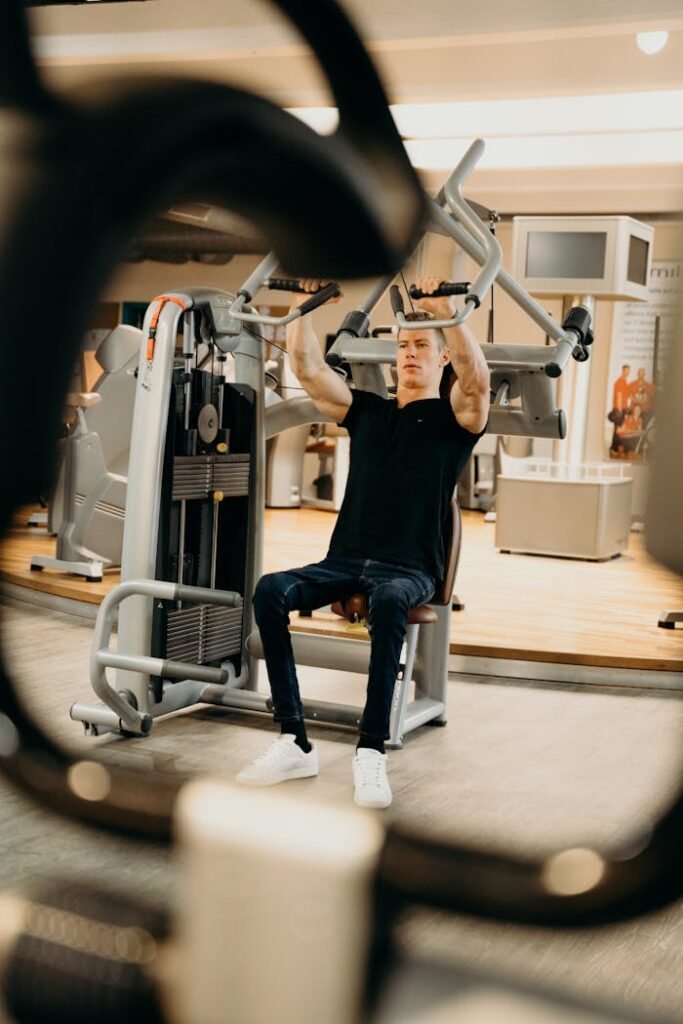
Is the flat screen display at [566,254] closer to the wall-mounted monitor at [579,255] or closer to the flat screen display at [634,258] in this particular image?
the wall-mounted monitor at [579,255]

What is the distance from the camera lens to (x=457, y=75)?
16.7ft

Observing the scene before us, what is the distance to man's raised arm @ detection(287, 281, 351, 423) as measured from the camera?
2.72 meters

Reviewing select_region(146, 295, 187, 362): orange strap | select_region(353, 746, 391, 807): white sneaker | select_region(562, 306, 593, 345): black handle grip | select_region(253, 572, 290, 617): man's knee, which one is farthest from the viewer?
select_region(562, 306, 593, 345): black handle grip

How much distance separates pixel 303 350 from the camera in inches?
108

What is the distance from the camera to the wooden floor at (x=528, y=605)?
3777 mm

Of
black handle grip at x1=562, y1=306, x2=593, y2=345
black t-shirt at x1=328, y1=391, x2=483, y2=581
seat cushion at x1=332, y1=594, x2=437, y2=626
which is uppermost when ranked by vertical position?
black handle grip at x1=562, y1=306, x2=593, y2=345

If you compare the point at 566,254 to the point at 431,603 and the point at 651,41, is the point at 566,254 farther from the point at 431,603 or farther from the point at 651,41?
the point at 431,603

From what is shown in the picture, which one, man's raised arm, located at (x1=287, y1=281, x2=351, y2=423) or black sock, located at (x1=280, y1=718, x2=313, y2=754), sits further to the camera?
man's raised arm, located at (x1=287, y1=281, x2=351, y2=423)

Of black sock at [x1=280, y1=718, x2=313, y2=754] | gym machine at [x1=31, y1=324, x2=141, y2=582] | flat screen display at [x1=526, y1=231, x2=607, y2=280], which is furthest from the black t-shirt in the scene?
flat screen display at [x1=526, y1=231, x2=607, y2=280]

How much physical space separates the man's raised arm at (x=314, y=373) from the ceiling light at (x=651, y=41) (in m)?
2.73

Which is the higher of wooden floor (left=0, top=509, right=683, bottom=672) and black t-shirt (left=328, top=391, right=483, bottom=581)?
black t-shirt (left=328, top=391, right=483, bottom=581)

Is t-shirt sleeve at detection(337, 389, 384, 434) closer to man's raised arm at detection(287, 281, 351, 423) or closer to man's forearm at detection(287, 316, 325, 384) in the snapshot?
man's raised arm at detection(287, 281, 351, 423)

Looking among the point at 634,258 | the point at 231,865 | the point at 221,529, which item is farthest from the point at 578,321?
the point at 231,865

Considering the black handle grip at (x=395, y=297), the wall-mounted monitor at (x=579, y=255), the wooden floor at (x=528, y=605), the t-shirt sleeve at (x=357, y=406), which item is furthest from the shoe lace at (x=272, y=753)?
the wall-mounted monitor at (x=579, y=255)
